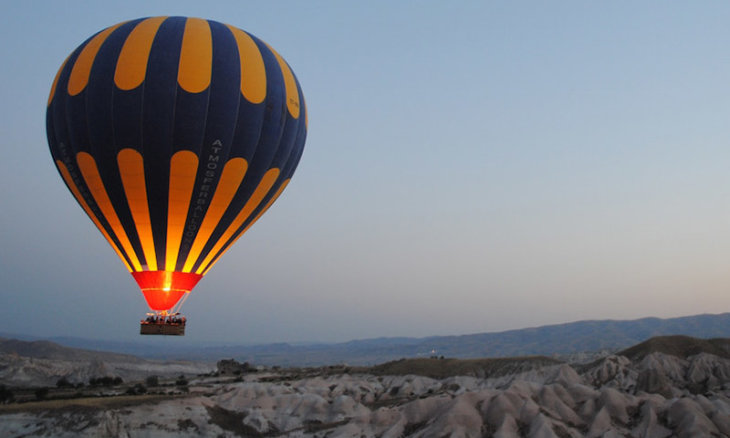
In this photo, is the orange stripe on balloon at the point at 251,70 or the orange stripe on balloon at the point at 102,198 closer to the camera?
the orange stripe on balloon at the point at 102,198

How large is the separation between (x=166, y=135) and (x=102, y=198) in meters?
5.86

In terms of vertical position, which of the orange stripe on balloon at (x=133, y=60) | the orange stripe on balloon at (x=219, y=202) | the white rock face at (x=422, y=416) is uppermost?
the orange stripe on balloon at (x=133, y=60)

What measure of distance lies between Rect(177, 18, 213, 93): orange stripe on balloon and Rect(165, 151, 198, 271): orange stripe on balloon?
4.03 metres

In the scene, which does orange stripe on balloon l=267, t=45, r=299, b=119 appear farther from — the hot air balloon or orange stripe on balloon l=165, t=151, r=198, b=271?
orange stripe on balloon l=165, t=151, r=198, b=271

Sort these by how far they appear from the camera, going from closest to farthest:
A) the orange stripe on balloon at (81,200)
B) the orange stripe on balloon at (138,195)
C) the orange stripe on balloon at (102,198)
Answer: the orange stripe on balloon at (138,195), the orange stripe on balloon at (102,198), the orange stripe on balloon at (81,200)

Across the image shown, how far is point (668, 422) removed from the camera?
37344 mm

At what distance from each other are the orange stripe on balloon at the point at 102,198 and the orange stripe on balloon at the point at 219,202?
337 cm

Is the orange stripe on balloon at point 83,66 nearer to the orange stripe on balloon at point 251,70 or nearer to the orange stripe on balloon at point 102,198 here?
the orange stripe on balloon at point 102,198

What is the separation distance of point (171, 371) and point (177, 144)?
319 feet

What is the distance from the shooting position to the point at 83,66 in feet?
113

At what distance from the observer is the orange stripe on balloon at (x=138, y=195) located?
33.9 metres

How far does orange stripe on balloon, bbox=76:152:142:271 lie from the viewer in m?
34.6

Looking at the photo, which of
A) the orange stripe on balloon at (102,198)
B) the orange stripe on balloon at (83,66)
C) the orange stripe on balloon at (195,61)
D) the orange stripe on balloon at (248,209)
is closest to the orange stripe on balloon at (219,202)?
the orange stripe on balloon at (248,209)

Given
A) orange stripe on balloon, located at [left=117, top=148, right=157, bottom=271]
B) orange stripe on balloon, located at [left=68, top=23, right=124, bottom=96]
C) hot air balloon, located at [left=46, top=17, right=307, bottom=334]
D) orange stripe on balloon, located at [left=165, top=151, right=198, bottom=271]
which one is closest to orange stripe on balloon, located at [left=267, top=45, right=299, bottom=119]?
hot air balloon, located at [left=46, top=17, right=307, bottom=334]
